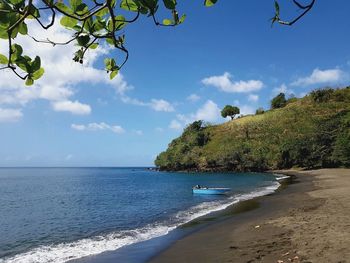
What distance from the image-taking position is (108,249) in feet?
64.9

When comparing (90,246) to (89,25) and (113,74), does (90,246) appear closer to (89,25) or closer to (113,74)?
(113,74)

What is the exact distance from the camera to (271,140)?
125 meters

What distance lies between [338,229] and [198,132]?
129159mm

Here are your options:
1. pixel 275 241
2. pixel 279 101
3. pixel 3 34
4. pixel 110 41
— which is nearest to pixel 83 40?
pixel 110 41

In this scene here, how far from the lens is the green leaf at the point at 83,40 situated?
8.57ft

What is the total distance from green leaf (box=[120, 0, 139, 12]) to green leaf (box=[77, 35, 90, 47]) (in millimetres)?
346

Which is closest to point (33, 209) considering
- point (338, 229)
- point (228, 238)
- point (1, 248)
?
point (1, 248)

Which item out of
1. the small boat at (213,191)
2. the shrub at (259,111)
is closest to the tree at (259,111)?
the shrub at (259,111)

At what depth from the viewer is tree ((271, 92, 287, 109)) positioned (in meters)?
157

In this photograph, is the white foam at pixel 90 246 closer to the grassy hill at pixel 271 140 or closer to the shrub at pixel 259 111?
the grassy hill at pixel 271 140

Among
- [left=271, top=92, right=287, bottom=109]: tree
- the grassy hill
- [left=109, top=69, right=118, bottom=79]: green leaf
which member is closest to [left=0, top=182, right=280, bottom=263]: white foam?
[left=109, top=69, right=118, bottom=79]: green leaf

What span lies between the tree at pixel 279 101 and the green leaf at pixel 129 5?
161 m

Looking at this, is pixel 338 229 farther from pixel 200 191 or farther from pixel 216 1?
pixel 200 191

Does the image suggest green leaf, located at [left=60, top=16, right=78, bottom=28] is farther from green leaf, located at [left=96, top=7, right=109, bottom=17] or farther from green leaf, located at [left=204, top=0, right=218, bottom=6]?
Answer: green leaf, located at [left=204, top=0, right=218, bottom=6]
